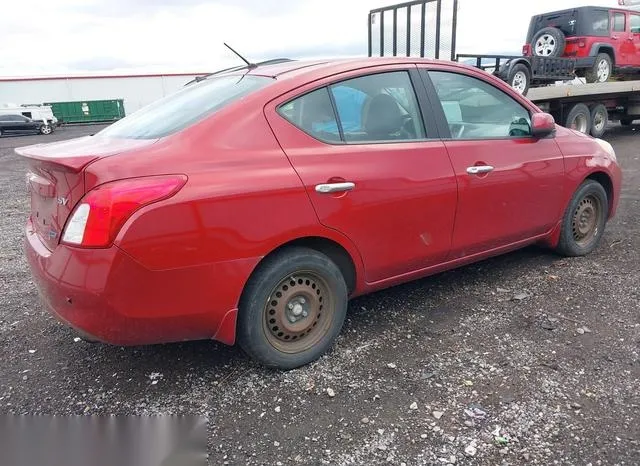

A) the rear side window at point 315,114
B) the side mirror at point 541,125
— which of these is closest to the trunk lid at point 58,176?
the rear side window at point 315,114

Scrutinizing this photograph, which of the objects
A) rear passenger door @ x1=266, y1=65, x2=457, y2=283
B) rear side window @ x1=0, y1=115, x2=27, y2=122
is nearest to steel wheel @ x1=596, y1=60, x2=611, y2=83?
rear passenger door @ x1=266, y1=65, x2=457, y2=283

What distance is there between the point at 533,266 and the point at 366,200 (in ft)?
6.96

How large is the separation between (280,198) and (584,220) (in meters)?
3.08

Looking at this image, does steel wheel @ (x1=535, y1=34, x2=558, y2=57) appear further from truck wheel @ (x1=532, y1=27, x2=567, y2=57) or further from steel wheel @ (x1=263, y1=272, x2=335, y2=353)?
steel wheel @ (x1=263, y1=272, x2=335, y2=353)

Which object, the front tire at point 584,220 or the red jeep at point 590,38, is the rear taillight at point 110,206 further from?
the red jeep at point 590,38

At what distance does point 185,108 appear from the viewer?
289cm

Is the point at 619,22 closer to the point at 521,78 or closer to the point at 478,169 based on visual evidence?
the point at 521,78

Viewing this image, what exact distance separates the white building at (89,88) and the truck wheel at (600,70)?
35427 mm

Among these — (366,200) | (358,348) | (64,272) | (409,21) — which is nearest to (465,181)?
(366,200)

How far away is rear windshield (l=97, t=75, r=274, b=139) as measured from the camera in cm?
268

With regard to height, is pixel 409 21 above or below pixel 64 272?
above

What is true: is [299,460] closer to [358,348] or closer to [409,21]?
[358,348]

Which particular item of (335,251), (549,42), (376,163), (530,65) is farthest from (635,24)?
(335,251)

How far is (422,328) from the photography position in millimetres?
3301
